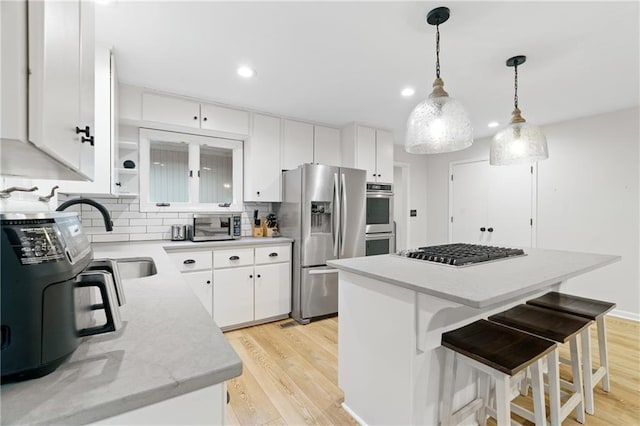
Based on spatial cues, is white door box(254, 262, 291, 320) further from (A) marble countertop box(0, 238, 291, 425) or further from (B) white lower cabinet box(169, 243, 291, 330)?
(A) marble countertop box(0, 238, 291, 425)

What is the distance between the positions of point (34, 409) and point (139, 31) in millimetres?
2136

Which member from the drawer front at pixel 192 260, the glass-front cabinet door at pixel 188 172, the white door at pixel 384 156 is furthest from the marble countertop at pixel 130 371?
the white door at pixel 384 156

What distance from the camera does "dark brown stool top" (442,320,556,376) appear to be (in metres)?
1.21

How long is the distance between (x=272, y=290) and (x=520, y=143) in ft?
8.52

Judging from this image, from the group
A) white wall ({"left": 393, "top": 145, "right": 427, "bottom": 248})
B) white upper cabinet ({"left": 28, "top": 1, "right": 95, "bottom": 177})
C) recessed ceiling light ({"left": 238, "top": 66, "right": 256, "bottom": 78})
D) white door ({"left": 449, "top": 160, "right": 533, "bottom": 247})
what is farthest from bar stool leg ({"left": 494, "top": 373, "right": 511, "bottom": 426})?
white wall ({"left": 393, "top": 145, "right": 427, "bottom": 248})

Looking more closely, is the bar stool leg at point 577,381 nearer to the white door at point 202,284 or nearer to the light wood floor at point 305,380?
the light wood floor at point 305,380

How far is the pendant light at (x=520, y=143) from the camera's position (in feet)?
6.57

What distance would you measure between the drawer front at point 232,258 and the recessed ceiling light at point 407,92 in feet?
7.21

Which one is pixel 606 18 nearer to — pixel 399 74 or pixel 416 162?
pixel 399 74

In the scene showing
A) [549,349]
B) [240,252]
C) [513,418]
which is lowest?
[513,418]

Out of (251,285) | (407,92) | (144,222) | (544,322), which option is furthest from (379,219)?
(144,222)

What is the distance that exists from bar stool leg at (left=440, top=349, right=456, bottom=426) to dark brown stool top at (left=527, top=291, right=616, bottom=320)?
0.88 meters

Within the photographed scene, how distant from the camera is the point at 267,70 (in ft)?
7.70

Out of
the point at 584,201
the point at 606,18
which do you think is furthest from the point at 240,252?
the point at 584,201
